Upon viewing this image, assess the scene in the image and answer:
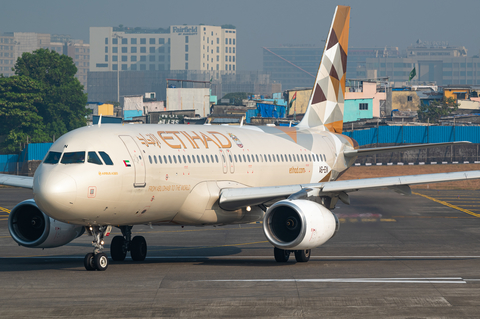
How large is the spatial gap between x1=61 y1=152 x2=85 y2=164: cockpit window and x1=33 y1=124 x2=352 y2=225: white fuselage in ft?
0.25

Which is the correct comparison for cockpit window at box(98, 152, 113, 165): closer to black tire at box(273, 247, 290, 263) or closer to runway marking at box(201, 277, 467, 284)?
runway marking at box(201, 277, 467, 284)

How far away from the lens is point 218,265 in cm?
2381

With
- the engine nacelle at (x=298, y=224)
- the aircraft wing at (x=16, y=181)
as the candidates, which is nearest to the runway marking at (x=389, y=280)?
the engine nacelle at (x=298, y=224)

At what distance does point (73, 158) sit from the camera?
20.5 m

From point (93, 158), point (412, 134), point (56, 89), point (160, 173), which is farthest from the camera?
point (56, 89)

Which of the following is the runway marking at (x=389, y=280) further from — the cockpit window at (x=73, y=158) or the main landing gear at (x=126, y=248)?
the main landing gear at (x=126, y=248)

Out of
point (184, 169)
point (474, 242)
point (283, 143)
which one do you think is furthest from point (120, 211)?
point (474, 242)

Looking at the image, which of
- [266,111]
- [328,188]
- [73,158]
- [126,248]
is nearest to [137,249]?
[126,248]

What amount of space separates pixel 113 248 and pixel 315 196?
823 centimetres

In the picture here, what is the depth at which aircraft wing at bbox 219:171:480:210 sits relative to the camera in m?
23.6

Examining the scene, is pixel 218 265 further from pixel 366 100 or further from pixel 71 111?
pixel 71 111

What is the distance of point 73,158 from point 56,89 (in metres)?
103

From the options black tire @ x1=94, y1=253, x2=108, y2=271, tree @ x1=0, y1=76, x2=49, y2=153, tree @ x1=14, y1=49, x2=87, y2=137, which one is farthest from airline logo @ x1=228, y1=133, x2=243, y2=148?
tree @ x1=14, y1=49, x2=87, y2=137

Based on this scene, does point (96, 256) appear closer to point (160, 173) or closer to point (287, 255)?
point (160, 173)
